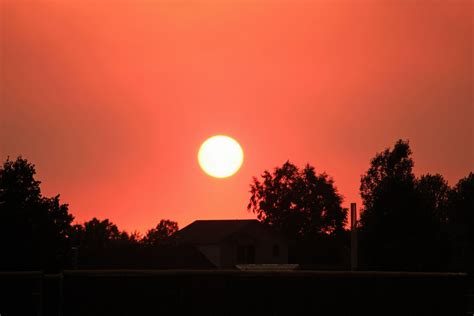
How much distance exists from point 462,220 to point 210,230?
32890 mm

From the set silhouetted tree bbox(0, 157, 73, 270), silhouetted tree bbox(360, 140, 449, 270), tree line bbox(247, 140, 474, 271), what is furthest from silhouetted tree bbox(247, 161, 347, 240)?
silhouetted tree bbox(0, 157, 73, 270)

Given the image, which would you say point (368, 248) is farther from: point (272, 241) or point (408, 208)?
point (272, 241)

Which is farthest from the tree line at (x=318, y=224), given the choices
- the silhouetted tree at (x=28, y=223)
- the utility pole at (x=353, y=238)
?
the utility pole at (x=353, y=238)

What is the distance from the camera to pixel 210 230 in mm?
101688

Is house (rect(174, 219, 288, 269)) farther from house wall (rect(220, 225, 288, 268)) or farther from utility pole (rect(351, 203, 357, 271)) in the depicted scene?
utility pole (rect(351, 203, 357, 271))

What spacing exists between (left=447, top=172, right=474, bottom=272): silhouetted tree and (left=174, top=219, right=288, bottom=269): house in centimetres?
1951

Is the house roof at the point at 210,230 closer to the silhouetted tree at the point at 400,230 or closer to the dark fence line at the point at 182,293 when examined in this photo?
the silhouetted tree at the point at 400,230

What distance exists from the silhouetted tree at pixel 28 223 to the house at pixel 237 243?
5062 centimetres

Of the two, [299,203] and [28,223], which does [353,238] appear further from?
[299,203]

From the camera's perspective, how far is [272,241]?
100625 millimetres

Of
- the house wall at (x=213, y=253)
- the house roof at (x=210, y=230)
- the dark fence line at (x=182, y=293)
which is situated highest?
the house roof at (x=210, y=230)

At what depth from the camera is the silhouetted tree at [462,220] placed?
103625 mm

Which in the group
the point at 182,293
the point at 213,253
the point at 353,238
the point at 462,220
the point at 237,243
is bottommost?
the point at 182,293

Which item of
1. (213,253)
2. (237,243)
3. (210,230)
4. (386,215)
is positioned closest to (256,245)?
(237,243)
